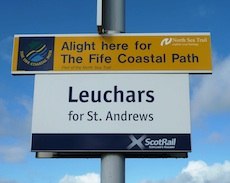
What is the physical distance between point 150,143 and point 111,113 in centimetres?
68

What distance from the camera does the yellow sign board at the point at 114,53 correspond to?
6.80m

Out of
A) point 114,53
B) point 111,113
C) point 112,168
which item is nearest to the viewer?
point 112,168

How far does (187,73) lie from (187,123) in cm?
73

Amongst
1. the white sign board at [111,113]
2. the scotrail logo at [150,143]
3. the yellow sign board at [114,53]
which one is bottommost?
the scotrail logo at [150,143]

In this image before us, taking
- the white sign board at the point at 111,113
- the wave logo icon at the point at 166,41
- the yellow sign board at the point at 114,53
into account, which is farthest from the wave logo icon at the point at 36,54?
the wave logo icon at the point at 166,41

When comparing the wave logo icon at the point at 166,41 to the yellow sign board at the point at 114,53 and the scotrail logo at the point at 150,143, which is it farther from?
the scotrail logo at the point at 150,143

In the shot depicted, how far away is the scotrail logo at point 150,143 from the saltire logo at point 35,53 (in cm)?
163

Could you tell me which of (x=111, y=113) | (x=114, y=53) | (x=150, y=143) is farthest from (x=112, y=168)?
(x=114, y=53)

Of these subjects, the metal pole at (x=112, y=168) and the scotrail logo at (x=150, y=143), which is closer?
the metal pole at (x=112, y=168)

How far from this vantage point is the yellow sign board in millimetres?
6805

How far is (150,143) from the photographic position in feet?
20.9

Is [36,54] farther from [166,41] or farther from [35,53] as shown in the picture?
[166,41]

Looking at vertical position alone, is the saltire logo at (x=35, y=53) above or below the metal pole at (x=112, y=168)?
above

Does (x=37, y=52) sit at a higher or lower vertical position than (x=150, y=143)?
higher
